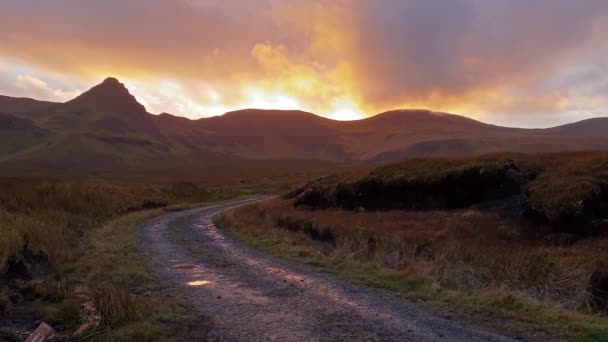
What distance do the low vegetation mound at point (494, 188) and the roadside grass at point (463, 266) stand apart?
229 centimetres

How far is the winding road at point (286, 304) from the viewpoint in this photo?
8859 millimetres

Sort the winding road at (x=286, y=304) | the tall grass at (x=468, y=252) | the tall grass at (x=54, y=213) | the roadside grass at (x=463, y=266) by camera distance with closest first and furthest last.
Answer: the winding road at (x=286, y=304)
the roadside grass at (x=463, y=266)
the tall grass at (x=468, y=252)
the tall grass at (x=54, y=213)

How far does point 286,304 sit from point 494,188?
19.8 meters

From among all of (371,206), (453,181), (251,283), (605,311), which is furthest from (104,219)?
(605,311)

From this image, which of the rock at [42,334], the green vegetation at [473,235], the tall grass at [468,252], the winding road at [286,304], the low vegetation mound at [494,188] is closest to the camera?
the rock at [42,334]

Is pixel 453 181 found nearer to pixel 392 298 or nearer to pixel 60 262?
pixel 392 298

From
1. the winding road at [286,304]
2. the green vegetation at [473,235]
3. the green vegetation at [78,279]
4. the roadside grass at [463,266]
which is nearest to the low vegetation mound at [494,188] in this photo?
the green vegetation at [473,235]

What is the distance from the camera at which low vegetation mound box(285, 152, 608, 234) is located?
19.6 metres

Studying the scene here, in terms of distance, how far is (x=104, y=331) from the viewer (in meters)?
8.59

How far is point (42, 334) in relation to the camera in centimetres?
818

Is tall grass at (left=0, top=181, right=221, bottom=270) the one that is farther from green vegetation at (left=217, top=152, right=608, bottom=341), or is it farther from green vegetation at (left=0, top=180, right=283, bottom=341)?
green vegetation at (left=217, top=152, right=608, bottom=341)

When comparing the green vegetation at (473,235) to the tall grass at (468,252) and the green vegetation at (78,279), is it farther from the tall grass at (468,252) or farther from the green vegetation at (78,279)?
the green vegetation at (78,279)

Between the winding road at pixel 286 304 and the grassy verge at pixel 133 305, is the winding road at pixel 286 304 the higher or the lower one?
the lower one

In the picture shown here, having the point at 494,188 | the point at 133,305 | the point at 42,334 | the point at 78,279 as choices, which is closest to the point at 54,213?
the point at 78,279
